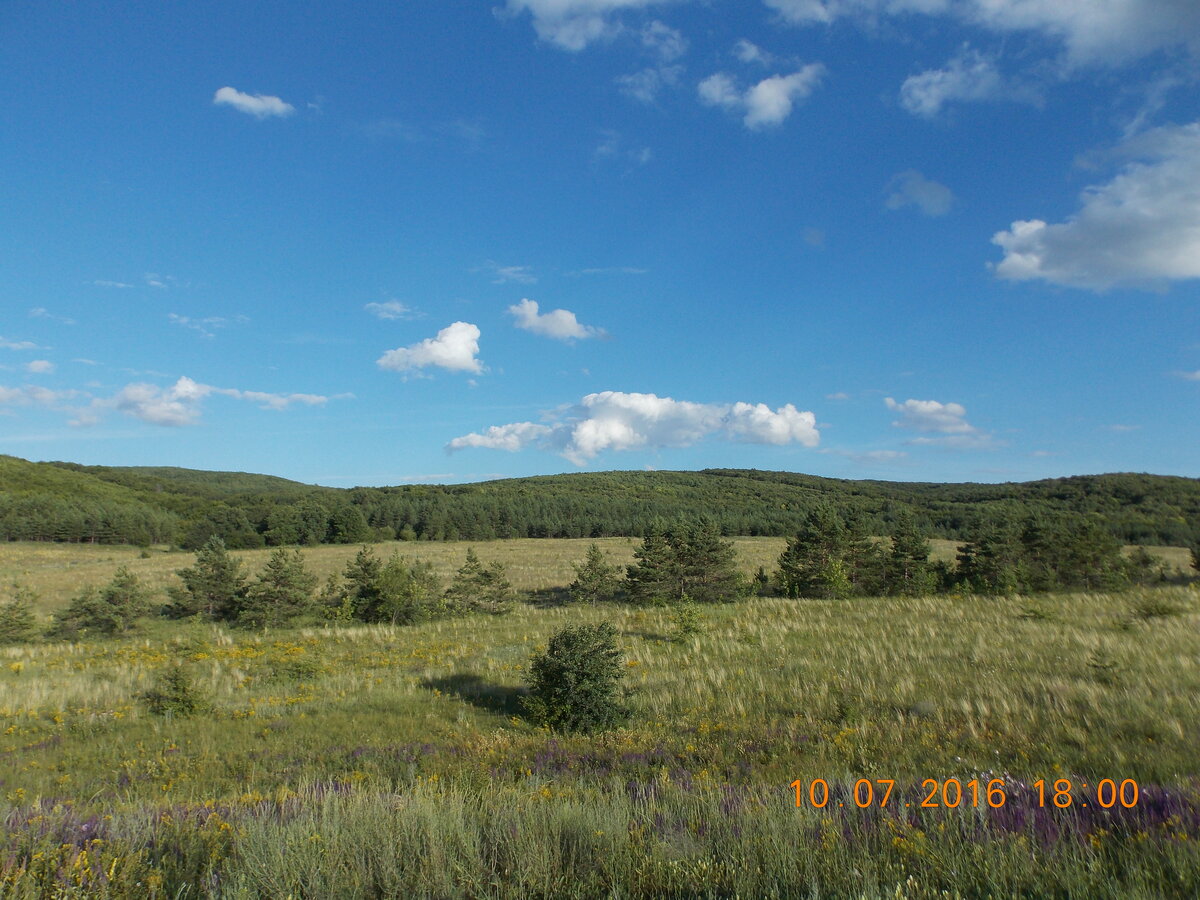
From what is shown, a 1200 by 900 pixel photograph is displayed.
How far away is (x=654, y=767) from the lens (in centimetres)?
603

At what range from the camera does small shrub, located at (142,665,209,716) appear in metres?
9.36

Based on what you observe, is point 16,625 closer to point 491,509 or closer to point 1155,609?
point 1155,609

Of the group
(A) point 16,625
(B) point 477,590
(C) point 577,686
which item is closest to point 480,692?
(C) point 577,686

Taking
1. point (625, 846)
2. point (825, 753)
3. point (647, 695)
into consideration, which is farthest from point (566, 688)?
point (625, 846)

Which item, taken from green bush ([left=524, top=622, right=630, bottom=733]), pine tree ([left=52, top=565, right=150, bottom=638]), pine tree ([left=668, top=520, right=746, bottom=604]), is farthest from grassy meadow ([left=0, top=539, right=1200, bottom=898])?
pine tree ([left=668, top=520, right=746, bottom=604])

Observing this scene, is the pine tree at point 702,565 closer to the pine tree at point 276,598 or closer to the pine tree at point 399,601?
the pine tree at point 399,601

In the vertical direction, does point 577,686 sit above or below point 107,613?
→ above

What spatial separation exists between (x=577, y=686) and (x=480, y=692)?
9.50ft

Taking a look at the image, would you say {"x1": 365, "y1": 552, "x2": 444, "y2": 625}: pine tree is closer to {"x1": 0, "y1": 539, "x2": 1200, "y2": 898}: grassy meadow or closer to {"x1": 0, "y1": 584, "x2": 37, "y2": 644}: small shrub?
{"x1": 0, "y1": 539, "x2": 1200, "y2": 898}: grassy meadow

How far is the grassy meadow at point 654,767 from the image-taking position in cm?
320

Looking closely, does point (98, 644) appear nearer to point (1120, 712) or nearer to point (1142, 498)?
point (1120, 712)

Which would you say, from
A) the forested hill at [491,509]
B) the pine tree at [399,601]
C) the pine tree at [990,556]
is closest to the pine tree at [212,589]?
the pine tree at [399,601]
